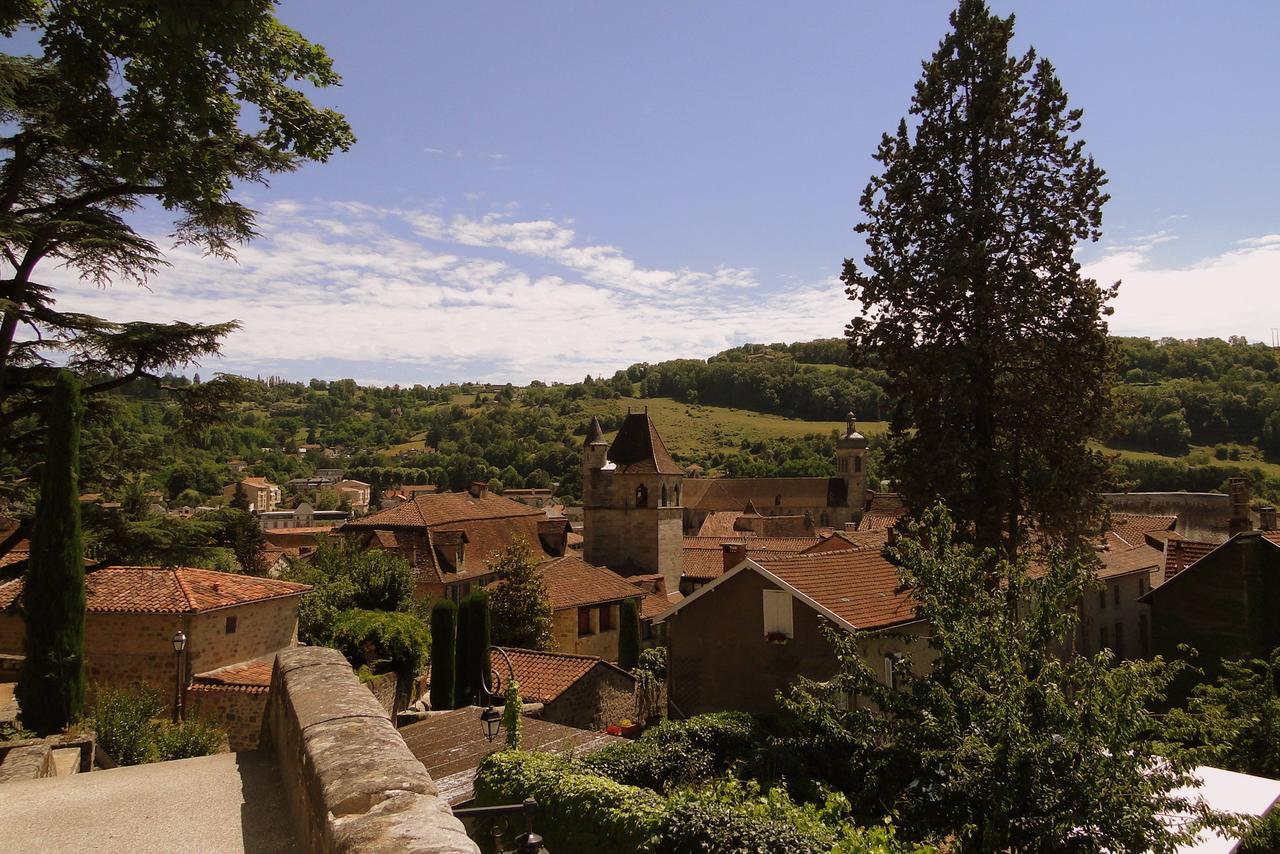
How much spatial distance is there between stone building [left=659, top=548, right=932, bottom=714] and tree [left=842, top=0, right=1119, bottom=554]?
3583mm

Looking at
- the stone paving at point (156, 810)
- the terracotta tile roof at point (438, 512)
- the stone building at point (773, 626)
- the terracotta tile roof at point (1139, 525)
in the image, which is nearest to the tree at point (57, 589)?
the stone paving at point (156, 810)

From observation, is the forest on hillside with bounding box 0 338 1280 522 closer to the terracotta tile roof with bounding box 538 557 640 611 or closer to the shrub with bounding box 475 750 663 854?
the shrub with bounding box 475 750 663 854

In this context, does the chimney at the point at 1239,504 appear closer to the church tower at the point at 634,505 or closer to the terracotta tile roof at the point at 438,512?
the church tower at the point at 634,505

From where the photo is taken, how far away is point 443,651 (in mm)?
23203

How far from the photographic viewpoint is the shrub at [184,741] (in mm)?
10617

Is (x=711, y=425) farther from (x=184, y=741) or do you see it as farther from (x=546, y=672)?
(x=184, y=741)

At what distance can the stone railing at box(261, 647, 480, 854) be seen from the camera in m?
2.85

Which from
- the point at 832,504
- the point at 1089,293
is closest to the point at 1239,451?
the point at 832,504

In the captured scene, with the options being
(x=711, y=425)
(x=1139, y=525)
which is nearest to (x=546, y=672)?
(x=1139, y=525)

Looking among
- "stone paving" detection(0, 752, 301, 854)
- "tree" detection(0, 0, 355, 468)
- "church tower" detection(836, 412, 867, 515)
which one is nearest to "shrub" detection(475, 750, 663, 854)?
"stone paving" detection(0, 752, 301, 854)

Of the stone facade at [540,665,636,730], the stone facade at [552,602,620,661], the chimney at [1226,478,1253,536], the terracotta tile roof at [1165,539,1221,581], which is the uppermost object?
the chimney at [1226,478,1253,536]

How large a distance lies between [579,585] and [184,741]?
23432 mm

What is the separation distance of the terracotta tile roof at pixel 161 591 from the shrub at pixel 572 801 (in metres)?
12.1

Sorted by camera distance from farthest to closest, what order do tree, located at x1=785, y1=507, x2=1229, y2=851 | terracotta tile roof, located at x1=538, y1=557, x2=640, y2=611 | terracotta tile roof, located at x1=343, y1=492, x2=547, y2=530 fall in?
terracotta tile roof, located at x1=343, y1=492, x2=547, y2=530, terracotta tile roof, located at x1=538, y1=557, x2=640, y2=611, tree, located at x1=785, y1=507, x2=1229, y2=851
